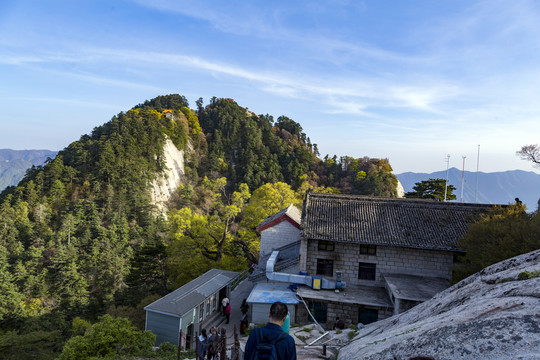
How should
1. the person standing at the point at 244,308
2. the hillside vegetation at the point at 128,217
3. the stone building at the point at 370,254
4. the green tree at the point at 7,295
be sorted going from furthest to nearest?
1. the green tree at the point at 7,295
2. the hillside vegetation at the point at 128,217
3. the person standing at the point at 244,308
4. the stone building at the point at 370,254

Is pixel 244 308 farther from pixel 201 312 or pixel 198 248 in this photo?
pixel 198 248

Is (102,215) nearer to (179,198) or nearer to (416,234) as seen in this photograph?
(179,198)

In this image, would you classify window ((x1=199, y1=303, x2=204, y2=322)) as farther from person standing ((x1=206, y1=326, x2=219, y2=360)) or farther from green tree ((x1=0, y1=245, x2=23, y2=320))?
green tree ((x1=0, y1=245, x2=23, y2=320))

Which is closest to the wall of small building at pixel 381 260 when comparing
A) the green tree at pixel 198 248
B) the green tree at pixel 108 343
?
the green tree at pixel 198 248

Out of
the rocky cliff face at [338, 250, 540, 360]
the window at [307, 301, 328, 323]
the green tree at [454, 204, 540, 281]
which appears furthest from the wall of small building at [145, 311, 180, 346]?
the green tree at [454, 204, 540, 281]

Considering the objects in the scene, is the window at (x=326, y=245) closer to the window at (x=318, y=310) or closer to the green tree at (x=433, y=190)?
the window at (x=318, y=310)

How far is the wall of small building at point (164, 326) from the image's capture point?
568 inches

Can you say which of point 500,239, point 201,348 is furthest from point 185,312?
point 500,239

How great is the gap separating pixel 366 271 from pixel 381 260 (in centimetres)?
116

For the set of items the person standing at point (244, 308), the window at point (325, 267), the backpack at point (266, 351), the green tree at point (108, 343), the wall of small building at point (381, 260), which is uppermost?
the backpack at point (266, 351)

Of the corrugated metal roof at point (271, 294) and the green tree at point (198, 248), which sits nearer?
the corrugated metal roof at point (271, 294)

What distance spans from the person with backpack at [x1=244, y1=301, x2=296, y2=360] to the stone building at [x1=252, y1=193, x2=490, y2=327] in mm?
13494

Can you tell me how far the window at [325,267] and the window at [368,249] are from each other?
205 centimetres

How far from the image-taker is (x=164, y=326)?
14633 mm
